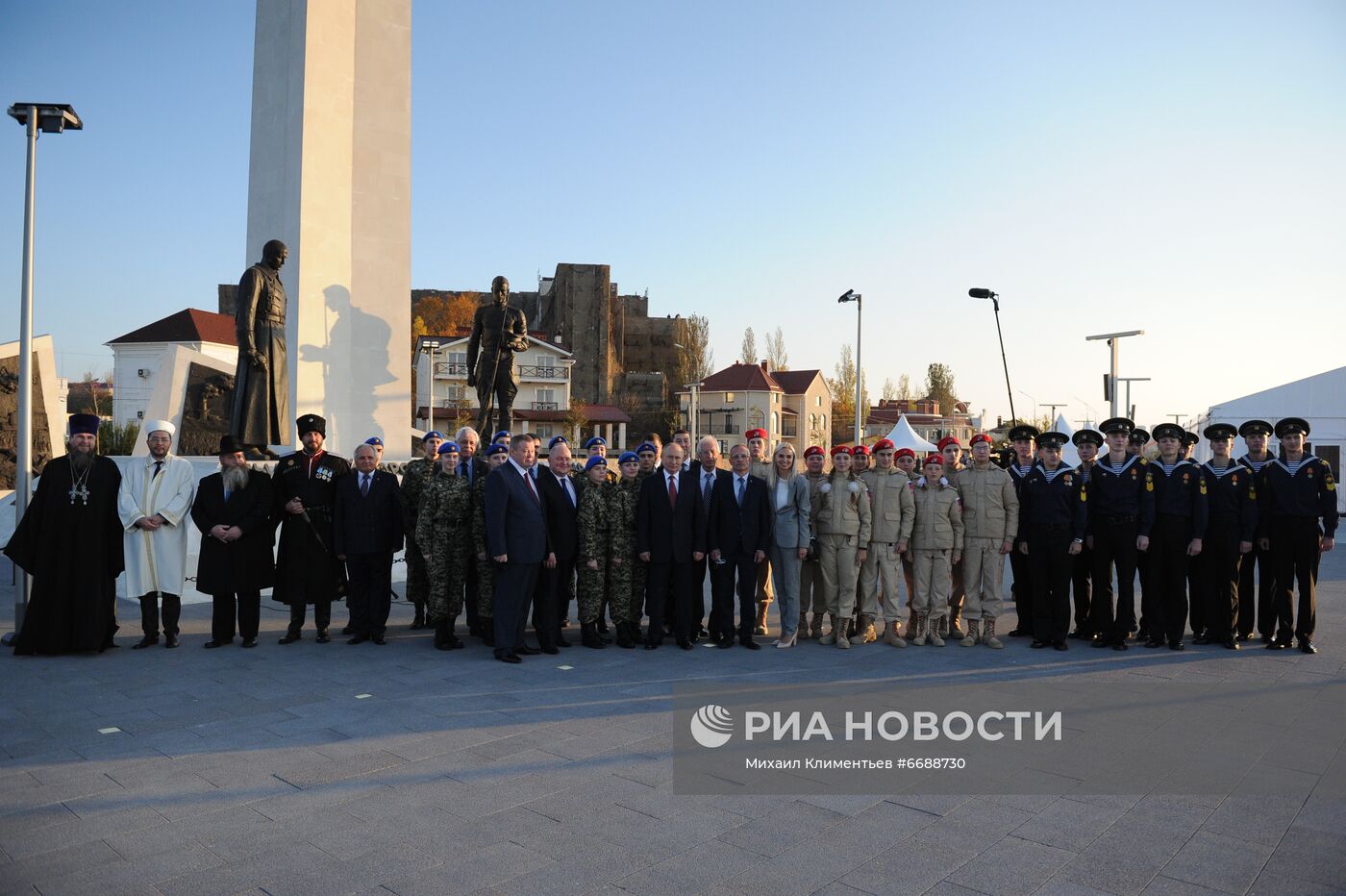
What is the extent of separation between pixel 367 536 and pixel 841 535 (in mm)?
4277

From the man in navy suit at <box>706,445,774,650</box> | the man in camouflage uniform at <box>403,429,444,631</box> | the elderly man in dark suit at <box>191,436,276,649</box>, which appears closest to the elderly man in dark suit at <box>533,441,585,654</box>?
the man in navy suit at <box>706,445,774,650</box>

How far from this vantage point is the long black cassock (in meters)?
7.23

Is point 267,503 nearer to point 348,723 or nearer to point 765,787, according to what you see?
point 348,723

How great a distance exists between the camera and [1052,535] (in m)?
8.22

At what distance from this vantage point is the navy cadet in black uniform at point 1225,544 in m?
8.19

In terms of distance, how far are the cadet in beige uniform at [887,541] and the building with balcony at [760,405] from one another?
2227 inches

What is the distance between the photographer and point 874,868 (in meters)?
3.56

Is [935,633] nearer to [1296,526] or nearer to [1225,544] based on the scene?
[1225,544]

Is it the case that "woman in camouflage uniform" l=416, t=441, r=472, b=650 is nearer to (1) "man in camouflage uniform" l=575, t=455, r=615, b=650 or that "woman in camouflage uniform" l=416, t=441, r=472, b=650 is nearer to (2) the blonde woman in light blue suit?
(1) "man in camouflage uniform" l=575, t=455, r=615, b=650

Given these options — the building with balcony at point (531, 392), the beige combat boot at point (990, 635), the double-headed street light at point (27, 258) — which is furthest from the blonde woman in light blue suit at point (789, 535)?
the building with balcony at point (531, 392)

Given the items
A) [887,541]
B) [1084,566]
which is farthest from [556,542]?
[1084,566]

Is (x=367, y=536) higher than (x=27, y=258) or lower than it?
lower

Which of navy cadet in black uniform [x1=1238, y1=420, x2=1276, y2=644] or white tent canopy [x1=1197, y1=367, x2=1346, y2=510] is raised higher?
white tent canopy [x1=1197, y1=367, x2=1346, y2=510]

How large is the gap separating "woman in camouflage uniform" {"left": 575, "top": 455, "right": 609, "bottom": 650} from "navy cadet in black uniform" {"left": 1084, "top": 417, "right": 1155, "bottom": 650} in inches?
180
